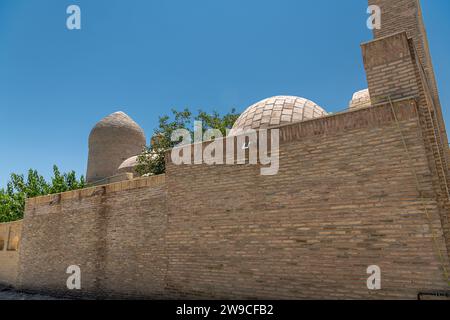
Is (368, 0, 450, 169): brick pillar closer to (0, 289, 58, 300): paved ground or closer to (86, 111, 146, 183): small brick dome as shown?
(0, 289, 58, 300): paved ground

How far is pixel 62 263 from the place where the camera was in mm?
10023

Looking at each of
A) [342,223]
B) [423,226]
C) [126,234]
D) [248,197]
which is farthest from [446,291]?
[126,234]

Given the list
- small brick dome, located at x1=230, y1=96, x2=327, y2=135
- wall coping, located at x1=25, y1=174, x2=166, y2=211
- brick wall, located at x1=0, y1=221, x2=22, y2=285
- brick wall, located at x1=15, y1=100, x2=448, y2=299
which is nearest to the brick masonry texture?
brick wall, located at x1=15, y1=100, x2=448, y2=299

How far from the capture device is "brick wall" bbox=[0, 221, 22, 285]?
12.5 meters

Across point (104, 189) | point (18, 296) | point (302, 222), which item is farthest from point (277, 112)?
point (18, 296)

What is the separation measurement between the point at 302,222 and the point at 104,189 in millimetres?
6117

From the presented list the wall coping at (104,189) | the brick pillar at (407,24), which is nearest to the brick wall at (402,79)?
the brick pillar at (407,24)

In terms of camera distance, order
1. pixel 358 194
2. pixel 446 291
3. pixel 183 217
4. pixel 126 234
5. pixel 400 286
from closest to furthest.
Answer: pixel 446 291 → pixel 400 286 → pixel 358 194 → pixel 183 217 → pixel 126 234

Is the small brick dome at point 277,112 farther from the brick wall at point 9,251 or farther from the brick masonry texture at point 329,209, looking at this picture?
the brick wall at point 9,251

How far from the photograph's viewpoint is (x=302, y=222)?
17.7ft

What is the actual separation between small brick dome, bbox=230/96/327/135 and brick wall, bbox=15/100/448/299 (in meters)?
1.89

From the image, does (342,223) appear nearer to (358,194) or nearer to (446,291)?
(358,194)

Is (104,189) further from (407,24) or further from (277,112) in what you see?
(407,24)
